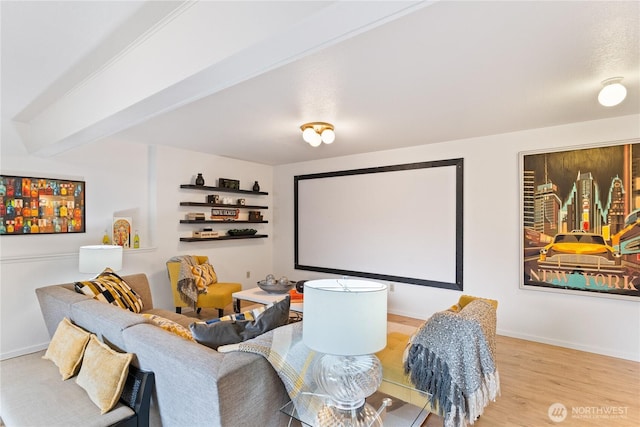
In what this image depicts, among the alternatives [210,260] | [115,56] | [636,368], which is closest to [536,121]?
[636,368]

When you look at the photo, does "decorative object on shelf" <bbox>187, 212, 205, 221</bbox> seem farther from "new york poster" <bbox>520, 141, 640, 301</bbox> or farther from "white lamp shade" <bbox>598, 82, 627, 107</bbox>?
"white lamp shade" <bbox>598, 82, 627, 107</bbox>

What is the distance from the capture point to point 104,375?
175 cm

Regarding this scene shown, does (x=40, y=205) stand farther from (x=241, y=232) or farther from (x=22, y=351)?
(x=241, y=232)

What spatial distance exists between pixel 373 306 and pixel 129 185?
13.7 ft

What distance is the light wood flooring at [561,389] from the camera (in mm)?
2326

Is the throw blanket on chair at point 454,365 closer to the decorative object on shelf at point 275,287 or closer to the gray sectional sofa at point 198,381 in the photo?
the gray sectional sofa at point 198,381

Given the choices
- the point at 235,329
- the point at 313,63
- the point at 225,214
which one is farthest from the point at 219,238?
the point at 313,63

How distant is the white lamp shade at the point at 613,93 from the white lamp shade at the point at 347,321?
2498mm

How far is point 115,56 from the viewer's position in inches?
79.9

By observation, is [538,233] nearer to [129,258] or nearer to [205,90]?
[205,90]

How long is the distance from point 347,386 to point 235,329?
2.47 ft

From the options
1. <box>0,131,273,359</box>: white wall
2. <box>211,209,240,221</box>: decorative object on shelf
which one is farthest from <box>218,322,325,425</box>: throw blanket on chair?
<box>211,209,240,221</box>: decorative object on shelf

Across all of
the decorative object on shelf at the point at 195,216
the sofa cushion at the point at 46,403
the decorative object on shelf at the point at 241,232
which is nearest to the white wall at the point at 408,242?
the decorative object on shelf at the point at 195,216

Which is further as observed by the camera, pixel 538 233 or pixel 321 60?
pixel 538 233
